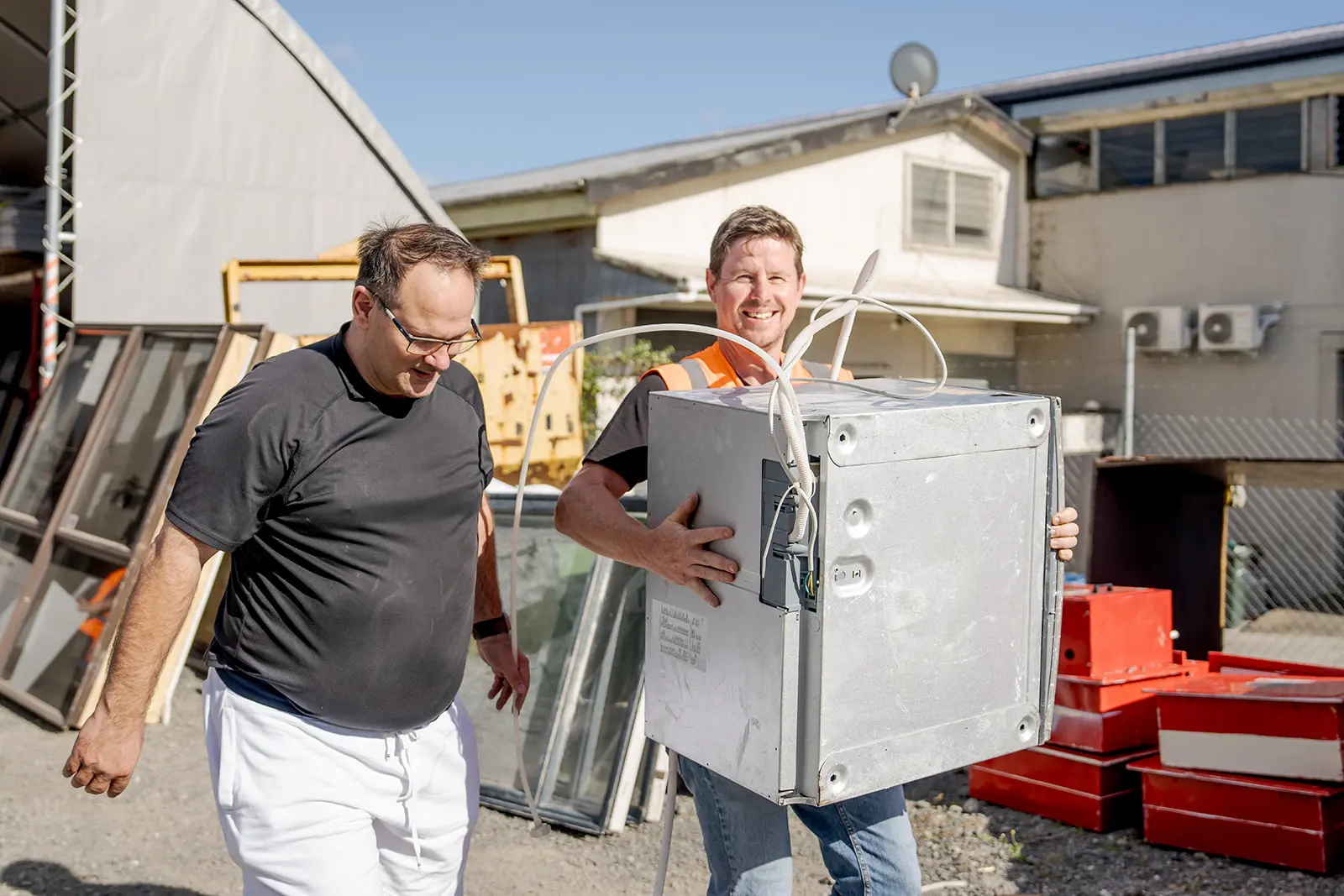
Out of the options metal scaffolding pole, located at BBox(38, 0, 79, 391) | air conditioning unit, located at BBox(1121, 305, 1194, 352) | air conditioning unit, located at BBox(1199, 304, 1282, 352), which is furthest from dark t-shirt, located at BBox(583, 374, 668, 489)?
air conditioning unit, located at BBox(1199, 304, 1282, 352)

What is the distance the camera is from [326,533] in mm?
2402

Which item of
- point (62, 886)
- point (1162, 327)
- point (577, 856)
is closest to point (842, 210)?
point (1162, 327)

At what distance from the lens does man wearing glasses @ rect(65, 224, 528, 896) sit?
7.42ft

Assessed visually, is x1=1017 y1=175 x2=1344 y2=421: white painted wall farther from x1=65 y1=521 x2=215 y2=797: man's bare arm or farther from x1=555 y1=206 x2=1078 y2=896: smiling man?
x1=65 y1=521 x2=215 y2=797: man's bare arm

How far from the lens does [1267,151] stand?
520 inches

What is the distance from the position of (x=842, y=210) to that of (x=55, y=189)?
26.3ft

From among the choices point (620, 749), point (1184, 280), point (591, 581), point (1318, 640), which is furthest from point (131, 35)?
point (1184, 280)

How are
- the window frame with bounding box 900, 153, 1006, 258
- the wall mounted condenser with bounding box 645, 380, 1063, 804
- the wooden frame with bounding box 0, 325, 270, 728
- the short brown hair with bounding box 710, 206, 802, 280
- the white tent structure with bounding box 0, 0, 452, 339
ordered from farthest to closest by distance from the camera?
the window frame with bounding box 900, 153, 1006, 258, the white tent structure with bounding box 0, 0, 452, 339, the wooden frame with bounding box 0, 325, 270, 728, the short brown hair with bounding box 710, 206, 802, 280, the wall mounted condenser with bounding box 645, 380, 1063, 804

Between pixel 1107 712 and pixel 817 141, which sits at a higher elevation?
pixel 817 141

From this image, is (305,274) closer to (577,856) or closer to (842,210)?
(577,856)

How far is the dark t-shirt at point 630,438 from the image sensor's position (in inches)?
101

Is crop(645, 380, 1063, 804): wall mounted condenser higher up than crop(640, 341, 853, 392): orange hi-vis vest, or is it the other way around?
crop(640, 341, 853, 392): orange hi-vis vest

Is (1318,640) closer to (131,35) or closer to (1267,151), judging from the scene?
(1267,151)

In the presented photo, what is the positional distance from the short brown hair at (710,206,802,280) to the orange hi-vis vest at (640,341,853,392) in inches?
7.7
